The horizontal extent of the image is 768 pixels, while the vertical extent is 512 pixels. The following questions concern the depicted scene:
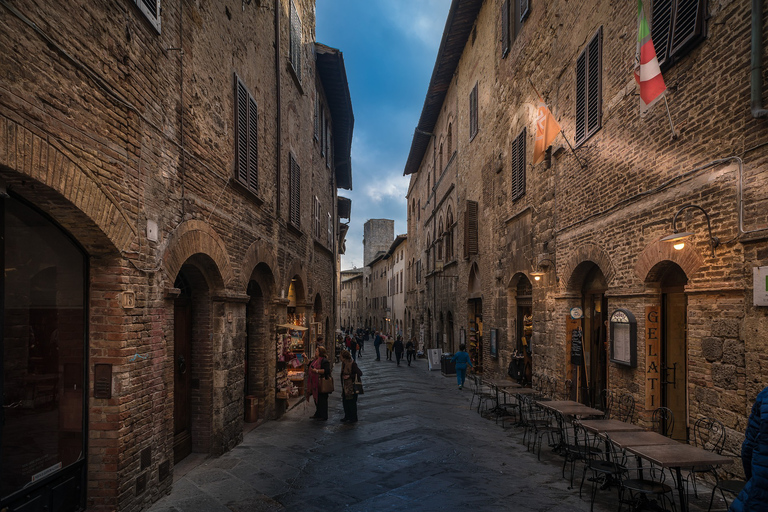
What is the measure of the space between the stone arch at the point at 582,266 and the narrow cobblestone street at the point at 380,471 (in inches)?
127

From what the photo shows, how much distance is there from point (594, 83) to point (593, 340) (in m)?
5.09

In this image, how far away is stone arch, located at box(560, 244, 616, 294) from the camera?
8.53 meters

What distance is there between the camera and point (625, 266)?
794 cm

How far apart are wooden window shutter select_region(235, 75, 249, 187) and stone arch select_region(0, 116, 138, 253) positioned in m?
3.51

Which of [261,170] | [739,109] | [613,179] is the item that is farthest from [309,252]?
[739,109]

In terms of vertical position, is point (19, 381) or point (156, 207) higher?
point (156, 207)

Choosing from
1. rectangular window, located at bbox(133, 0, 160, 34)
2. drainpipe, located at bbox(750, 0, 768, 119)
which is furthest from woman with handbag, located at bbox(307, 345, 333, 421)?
drainpipe, located at bbox(750, 0, 768, 119)

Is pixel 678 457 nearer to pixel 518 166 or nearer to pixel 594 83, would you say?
pixel 594 83

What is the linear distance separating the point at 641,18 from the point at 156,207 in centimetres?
692

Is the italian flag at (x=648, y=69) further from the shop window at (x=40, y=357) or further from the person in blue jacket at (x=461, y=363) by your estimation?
the person in blue jacket at (x=461, y=363)

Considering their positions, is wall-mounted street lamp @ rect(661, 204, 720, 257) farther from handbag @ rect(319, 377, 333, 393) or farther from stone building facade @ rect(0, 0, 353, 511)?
handbag @ rect(319, 377, 333, 393)

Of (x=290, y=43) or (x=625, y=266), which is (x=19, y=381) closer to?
(x=625, y=266)

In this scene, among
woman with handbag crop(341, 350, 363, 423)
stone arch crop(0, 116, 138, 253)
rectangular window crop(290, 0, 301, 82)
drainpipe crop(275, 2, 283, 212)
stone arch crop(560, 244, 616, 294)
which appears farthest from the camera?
rectangular window crop(290, 0, 301, 82)

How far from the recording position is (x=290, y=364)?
1214 centimetres
